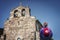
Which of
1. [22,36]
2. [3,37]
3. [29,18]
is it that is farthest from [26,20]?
[3,37]

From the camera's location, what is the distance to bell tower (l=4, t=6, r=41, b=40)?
2399cm

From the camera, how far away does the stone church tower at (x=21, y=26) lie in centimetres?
2400

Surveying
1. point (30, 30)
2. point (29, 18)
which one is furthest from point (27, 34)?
point (29, 18)

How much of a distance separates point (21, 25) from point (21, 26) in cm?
15

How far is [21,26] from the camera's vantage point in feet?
80.6

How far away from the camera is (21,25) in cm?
2464

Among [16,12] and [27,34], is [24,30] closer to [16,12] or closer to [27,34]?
[27,34]

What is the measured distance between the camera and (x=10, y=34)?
2492cm

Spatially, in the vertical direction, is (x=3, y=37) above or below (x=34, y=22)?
below

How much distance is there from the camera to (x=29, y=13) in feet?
80.8

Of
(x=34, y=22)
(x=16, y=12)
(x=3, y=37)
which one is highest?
(x=16, y=12)

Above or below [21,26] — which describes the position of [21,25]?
above

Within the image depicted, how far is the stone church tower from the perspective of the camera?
78.7ft

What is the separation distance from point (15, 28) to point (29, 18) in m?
2.42
